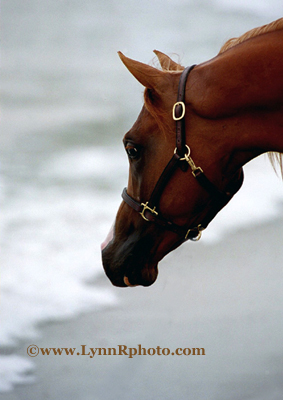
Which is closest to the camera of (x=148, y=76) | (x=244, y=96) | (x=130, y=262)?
(x=244, y=96)

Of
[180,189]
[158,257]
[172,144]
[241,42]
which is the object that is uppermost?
[241,42]

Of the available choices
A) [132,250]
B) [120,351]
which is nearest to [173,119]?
[132,250]

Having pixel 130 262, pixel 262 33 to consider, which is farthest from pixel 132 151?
pixel 262 33

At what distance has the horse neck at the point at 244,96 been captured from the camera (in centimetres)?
115

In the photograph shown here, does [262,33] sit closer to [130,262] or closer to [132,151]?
[132,151]

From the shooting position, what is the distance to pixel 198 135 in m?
1.22

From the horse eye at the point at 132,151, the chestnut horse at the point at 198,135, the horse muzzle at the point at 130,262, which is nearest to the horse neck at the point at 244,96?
the chestnut horse at the point at 198,135

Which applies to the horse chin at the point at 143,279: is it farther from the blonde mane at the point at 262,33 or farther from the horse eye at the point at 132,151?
the blonde mane at the point at 262,33

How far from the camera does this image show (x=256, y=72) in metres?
1.16

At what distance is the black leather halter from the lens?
1225 mm

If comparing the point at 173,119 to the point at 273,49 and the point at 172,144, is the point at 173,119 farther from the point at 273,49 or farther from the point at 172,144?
the point at 273,49

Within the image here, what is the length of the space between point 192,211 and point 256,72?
0.45 metres

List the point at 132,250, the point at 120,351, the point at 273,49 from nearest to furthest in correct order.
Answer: the point at 273,49 → the point at 132,250 → the point at 120,351

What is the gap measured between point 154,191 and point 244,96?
39 cm
